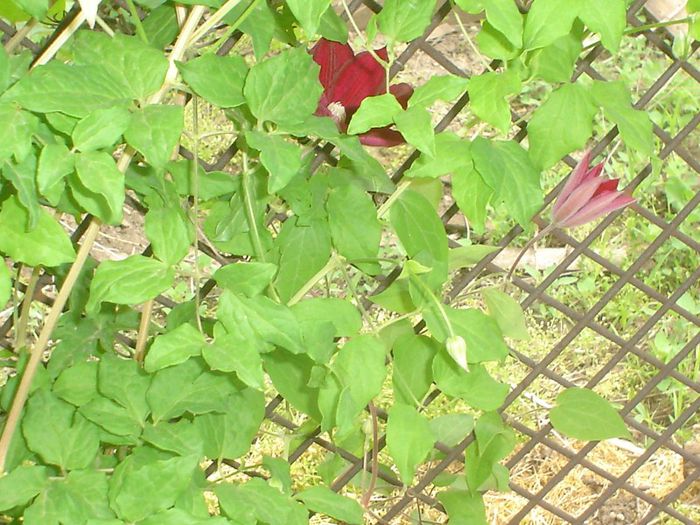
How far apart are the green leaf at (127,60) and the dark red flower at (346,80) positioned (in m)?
0.17

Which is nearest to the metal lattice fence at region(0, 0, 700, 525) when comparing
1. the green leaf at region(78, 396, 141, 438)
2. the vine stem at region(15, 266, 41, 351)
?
the vine stem at region(15, 266, 41, 351)

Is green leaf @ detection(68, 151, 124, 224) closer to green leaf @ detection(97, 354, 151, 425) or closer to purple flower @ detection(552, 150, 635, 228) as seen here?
green leaf @ detection(97, 354, 151, 425)

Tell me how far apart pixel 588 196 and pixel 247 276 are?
0.35 meters

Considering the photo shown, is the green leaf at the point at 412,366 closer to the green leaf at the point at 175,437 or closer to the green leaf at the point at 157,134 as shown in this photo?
the green leaf at the point at 175,437

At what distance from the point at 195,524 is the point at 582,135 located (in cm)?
47

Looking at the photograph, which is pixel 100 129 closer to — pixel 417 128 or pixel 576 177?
pixel 417 128

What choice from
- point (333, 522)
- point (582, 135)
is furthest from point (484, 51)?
point (333, 522)

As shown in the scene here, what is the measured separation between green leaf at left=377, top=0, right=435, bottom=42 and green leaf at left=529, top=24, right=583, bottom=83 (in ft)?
0.36

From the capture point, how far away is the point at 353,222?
3.17 feet

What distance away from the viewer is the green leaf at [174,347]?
0.84 meters

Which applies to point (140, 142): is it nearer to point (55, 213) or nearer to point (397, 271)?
point (55, 213)

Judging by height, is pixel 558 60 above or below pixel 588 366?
above

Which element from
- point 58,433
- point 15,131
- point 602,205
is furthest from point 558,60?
point 58,433

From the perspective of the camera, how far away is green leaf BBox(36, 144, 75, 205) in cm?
74
